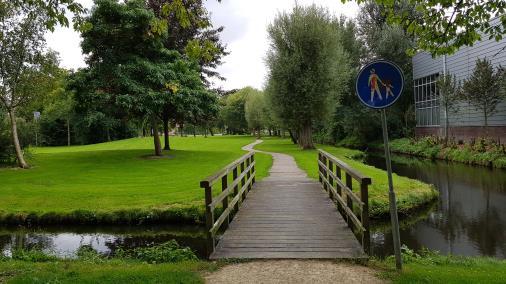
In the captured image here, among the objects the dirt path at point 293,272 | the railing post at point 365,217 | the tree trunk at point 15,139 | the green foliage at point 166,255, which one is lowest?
the green foliage at point 166,255

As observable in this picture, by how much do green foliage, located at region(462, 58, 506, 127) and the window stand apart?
9237mm

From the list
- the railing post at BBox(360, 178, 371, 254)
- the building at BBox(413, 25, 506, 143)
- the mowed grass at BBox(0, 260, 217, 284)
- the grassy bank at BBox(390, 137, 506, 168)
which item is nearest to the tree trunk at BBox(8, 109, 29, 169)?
the mowed grass at BBox(0, 260, 217, 284)

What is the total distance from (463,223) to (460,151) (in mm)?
18021

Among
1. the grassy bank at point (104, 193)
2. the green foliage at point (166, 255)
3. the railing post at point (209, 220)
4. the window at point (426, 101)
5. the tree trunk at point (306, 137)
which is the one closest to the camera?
the railing post at point (209, 220)

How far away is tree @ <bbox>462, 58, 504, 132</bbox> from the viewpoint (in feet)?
90.0

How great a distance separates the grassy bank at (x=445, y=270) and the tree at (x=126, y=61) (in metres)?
17.6

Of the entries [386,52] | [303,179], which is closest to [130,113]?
[303,179]

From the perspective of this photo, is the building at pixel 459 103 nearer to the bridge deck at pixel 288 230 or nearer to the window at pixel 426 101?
the window at pixel 426 101

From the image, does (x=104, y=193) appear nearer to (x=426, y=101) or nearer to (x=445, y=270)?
(x=445, y=270)

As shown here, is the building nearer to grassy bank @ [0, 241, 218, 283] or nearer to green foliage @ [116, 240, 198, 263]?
green foliage @ [116, 240, 198, 263]

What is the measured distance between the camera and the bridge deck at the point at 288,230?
22.2 ft

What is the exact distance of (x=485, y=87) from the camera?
27.9 meters

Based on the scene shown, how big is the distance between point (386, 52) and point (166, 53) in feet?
89.3

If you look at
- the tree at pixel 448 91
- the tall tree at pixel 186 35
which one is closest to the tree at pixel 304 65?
the tall tree at pixel 186 35
